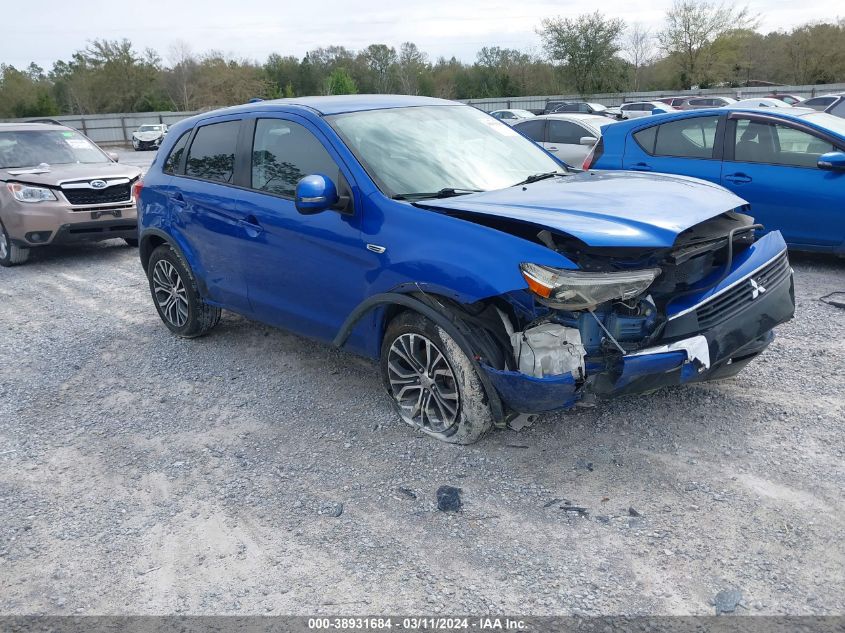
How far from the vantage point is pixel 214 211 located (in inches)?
206

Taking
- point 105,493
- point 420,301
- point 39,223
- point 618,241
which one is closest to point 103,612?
point 105,493

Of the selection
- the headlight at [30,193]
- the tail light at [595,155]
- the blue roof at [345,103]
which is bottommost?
the headlight at [30,193]

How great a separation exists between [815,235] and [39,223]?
29.2 ft

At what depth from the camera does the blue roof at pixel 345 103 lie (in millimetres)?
4797

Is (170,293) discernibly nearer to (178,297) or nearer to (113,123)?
(178,297)

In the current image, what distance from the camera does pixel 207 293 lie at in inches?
222

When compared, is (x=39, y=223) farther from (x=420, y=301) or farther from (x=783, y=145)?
(x=783, y=145)

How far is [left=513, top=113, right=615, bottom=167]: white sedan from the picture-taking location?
43.7 ft

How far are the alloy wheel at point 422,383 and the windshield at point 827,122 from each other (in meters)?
5.24

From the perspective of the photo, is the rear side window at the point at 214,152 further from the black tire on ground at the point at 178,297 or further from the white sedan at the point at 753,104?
the white sedan at the point at 753,104

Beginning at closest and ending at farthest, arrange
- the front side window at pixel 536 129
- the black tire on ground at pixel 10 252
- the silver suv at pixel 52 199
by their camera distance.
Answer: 1. the silver suv at pixel 52 199
2. the black tire on ground at pixel 10 252
3. the front side window at pixel 536 129

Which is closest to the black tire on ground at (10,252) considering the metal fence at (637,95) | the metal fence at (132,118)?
the metal fence at (637,95)

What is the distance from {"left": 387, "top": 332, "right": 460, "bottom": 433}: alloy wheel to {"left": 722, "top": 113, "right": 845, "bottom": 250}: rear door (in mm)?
4445

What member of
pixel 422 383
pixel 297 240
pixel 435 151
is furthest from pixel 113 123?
pixel 422 383
